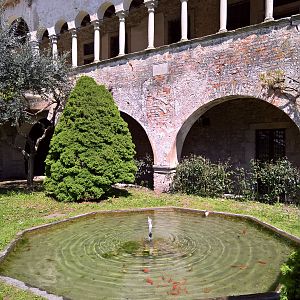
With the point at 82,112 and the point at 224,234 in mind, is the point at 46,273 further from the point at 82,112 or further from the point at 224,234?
the point at 82,112

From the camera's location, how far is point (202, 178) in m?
10.7

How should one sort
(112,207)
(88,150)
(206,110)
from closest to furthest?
(112,207) → (88,150) → (206,110)

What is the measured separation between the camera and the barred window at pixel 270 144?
11781mm

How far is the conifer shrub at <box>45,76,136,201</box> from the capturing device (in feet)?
32.9

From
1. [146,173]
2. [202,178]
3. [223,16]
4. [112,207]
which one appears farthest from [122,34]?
[112,207]

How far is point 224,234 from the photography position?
6.73 metres

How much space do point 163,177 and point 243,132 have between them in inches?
125

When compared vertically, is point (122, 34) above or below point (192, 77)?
above

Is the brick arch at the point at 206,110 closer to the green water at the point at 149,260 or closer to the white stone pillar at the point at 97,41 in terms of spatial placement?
the green water at the point at 149,260

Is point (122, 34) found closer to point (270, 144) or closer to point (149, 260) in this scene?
point (270, 144)

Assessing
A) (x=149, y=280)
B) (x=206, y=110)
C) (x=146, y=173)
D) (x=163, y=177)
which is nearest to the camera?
(x=149, y=280)

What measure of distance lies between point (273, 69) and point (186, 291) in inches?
265

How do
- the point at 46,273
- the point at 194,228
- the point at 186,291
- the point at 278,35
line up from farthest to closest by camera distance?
the point at 278,35, the point at 194,228, the point at 46,273, the point at 186,291

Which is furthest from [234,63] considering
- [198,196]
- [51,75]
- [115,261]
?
[115,261]
